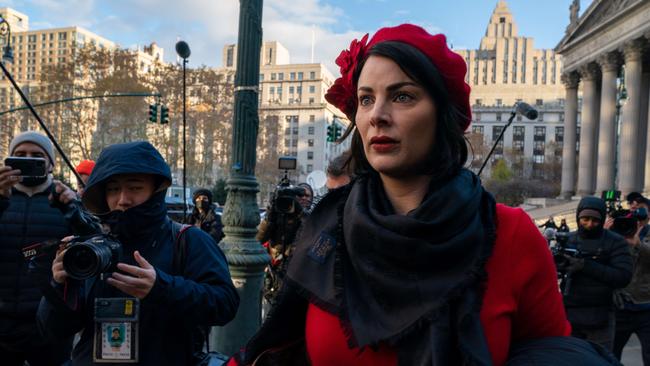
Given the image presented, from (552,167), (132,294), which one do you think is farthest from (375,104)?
(552,167)

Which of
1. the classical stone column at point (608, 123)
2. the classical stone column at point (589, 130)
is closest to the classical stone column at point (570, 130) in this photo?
the classical stone column at point (589, 130)

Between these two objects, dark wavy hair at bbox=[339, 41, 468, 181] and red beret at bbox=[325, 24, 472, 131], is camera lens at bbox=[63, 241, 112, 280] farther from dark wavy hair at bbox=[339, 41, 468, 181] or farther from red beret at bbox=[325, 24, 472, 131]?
dark wavy hair at bbox=[339, 41, 468, 181]

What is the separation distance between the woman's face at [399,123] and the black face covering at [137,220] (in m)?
1.40

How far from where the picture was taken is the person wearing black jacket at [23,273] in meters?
3.66

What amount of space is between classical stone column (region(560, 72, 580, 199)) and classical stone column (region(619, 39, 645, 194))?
912 cm

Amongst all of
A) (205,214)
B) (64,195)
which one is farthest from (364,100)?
(205,214)

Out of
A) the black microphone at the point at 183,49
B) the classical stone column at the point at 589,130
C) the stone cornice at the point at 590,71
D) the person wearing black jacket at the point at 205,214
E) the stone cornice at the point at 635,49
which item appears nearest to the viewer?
the black microphone at the point at 183,49

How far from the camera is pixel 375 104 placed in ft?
5.16

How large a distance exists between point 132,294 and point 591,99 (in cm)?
4744

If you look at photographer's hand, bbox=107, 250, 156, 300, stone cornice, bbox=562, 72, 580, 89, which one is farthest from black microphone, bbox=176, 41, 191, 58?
stone cornice, bbox=562, 72, 580, 89

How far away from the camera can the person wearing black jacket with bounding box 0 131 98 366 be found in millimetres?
3658

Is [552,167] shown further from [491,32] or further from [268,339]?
[268,339]

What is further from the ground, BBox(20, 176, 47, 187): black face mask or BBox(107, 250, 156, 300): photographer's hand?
BBox(20, 176, 47, 187): black face mask

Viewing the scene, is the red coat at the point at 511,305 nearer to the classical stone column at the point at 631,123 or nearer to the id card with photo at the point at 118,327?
the id card with photo at the point at 118,327
